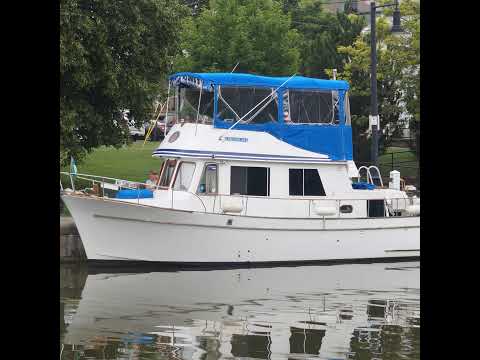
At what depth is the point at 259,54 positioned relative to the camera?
39.6 m

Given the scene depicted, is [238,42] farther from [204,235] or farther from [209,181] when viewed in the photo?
[204,235]

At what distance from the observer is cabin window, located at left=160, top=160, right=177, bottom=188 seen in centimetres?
2557

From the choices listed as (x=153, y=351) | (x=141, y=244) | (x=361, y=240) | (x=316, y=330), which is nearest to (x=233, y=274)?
(x=141, y=244)

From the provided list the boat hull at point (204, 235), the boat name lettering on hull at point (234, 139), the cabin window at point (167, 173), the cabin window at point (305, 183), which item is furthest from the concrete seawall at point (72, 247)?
the cabin window at point (305, 183)

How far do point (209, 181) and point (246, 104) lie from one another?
7.43 ft

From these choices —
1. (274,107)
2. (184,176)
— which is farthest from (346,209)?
(184,176)

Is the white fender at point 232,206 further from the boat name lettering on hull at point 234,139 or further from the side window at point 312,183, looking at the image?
the side window at point 312,183

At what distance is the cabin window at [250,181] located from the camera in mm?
24734

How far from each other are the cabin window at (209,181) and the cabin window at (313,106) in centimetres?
259
